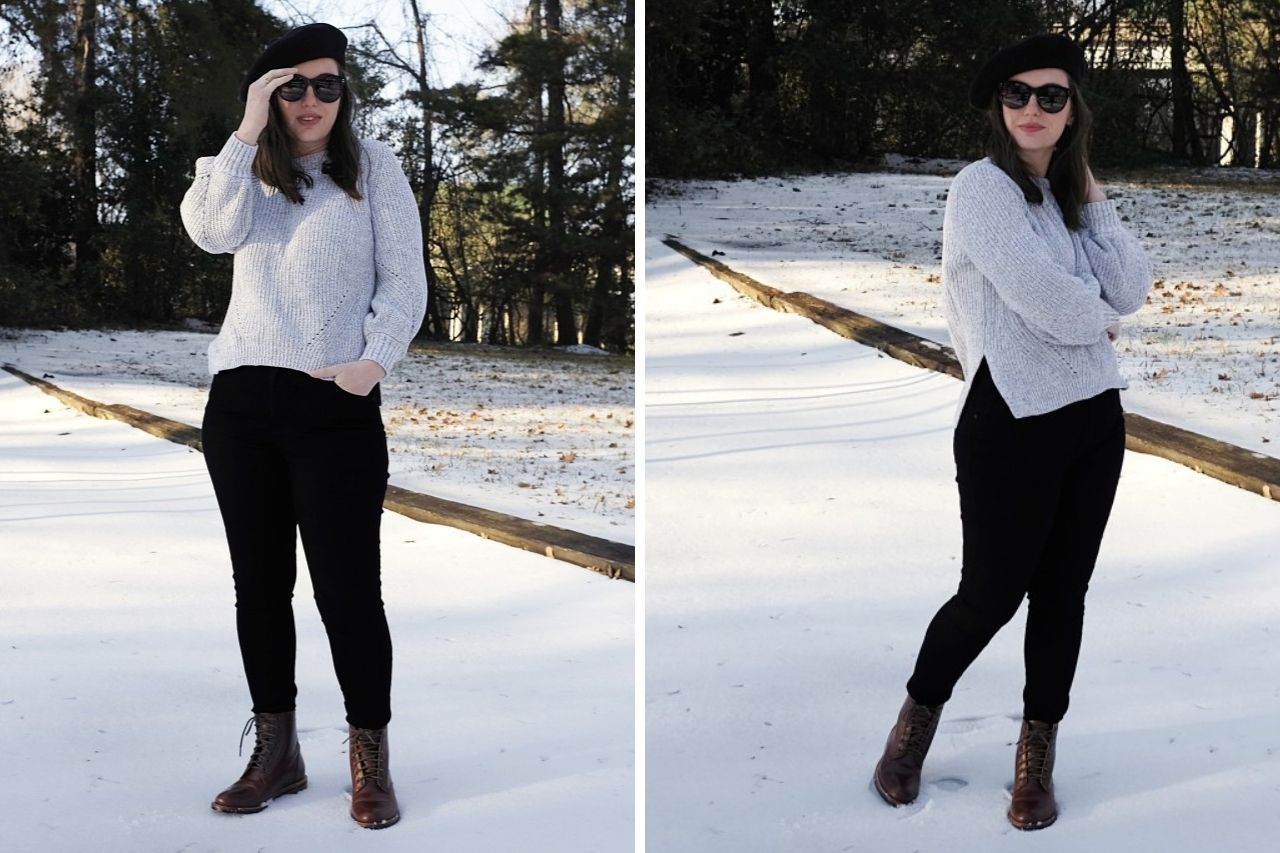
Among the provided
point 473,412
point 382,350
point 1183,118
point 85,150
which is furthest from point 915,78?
point 382,350

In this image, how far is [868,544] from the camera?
3.00 m

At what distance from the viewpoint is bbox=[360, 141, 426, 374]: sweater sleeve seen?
5.82ft

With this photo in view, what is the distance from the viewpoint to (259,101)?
5.72 ft

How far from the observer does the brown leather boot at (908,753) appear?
6.14ft

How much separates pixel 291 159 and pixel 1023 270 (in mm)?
918

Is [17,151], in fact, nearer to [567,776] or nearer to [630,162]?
[630,162]

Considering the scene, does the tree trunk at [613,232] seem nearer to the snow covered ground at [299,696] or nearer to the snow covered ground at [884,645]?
the snow covered ground at [884,645]

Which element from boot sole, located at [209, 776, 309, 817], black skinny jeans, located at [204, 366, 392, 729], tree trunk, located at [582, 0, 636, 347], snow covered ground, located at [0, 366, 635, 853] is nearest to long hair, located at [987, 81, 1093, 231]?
black skinny jeans, located at [204, 366, 392, 729]

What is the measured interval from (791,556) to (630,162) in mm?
3820

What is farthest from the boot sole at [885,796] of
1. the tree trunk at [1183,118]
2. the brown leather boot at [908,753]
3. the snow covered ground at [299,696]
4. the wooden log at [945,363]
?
the tree trunk at [1183,118]

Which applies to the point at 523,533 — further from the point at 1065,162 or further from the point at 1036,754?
the point at 1065,162

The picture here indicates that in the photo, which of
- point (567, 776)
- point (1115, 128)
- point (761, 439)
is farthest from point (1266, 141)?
point (567, 776)

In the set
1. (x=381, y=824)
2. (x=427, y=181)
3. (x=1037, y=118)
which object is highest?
(x=427, y=181)

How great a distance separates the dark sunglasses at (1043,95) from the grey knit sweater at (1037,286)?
3.3 inches
